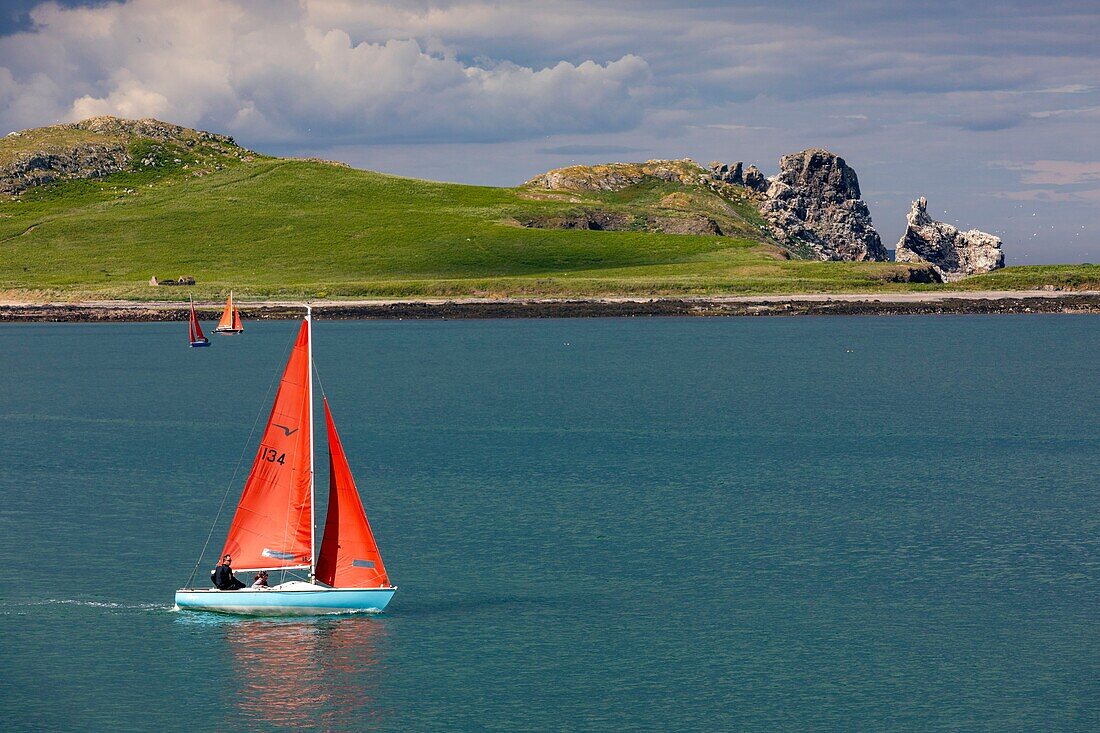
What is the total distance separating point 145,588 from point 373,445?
33991mm

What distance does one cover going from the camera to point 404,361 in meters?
139

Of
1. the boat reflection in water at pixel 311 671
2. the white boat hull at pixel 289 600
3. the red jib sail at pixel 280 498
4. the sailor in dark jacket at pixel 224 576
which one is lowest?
the boat reflection in water at pixel 311 671

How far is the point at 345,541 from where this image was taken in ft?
130

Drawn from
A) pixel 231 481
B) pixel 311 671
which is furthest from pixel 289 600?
pixel 231 481

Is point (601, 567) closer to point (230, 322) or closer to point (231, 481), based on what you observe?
point (231, 481)

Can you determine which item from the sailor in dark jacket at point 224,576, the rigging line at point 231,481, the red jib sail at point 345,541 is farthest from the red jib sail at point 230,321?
the red jib sail at point 345,541

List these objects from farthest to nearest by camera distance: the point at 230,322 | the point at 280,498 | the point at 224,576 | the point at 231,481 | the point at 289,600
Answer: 1. the point at 230,322
2. the point at 231,481
3. the point at 289,600
4. the point at 224,576
5. the point at 280,498

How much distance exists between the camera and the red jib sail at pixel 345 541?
129ft

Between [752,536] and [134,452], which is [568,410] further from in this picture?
[752,536]

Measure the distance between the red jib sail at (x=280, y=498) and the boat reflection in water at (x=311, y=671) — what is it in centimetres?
226

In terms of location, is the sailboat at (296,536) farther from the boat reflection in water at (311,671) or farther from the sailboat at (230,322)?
the sailboat at (230,322)

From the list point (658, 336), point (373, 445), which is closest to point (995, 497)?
point (373, 445)

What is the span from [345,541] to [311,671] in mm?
4732

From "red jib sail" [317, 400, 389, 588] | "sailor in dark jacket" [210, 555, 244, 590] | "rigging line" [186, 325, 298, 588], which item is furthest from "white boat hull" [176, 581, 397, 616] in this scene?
"rigging line" [186, 325, 298, 588]
